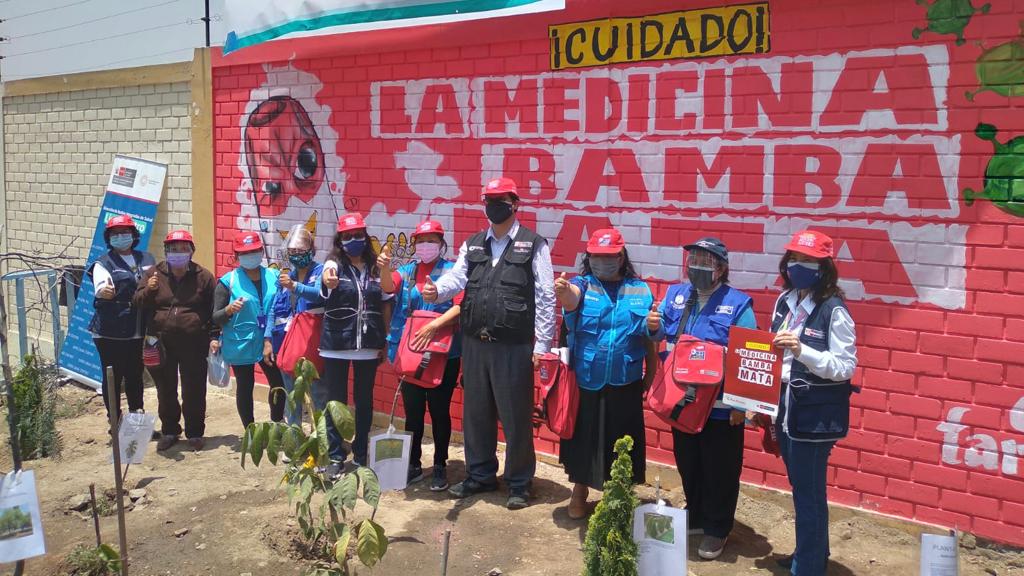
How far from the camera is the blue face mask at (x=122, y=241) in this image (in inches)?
280

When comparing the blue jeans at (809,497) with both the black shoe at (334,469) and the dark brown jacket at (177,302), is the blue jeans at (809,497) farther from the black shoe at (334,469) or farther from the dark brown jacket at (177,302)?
the dark brown jacket at (177,302)

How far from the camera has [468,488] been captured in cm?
589

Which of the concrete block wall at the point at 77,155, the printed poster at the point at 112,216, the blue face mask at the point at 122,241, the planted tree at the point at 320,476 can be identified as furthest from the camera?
the printed poster at the point at 112,216

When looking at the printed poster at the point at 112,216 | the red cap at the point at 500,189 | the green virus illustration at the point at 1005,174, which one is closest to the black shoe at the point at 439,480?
the red cap at the point at 500,189

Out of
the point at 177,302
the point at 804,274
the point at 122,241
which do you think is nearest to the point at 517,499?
the point at 804,274

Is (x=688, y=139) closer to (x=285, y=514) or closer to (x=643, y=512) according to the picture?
(x=643, y=512)

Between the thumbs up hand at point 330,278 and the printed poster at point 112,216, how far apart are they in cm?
415

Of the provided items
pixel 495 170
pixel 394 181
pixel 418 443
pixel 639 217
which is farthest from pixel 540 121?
pixel 418 443

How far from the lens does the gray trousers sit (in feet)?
Result: 18.2

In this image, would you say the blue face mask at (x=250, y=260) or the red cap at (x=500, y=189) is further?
the blue face mask at (x=250, y=260)

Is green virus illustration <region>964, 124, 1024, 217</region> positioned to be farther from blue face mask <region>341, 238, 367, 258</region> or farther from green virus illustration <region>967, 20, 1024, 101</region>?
blue face mask <region>341, 238, 367, 258</region>

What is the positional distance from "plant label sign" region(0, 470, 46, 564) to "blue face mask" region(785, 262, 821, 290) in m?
3.54

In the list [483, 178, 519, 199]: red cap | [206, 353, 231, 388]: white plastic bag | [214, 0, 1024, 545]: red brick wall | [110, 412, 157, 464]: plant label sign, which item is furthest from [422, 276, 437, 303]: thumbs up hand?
[206, 353, 231, 388]: white plastic bag

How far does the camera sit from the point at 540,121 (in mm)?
6344
